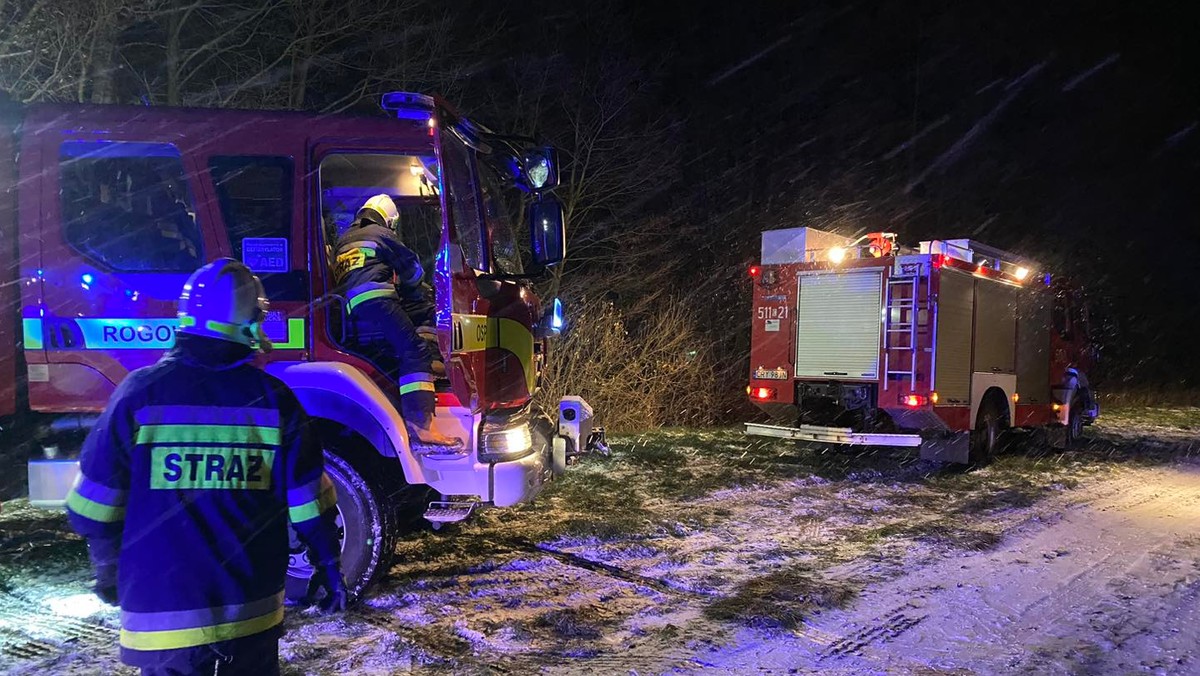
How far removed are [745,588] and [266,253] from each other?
3491 mm

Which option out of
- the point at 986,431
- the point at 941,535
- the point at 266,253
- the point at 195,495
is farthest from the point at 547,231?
the point at 986,431

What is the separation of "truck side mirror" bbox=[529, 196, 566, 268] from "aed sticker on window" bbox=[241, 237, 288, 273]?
1.43 meters

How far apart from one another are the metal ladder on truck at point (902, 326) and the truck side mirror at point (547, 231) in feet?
18.2

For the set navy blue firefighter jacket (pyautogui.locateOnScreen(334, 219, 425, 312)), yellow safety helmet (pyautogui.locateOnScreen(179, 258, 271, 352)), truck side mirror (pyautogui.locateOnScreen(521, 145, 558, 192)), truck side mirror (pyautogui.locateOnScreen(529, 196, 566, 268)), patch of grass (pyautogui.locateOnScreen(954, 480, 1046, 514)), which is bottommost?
patch of grass (pyautogui.locateOnScreen(954, 480, 1046, 514))

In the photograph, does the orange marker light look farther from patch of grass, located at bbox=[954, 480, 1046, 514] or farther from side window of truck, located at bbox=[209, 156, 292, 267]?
side window of truck, located at bbox=[209, 156, 292, 267]

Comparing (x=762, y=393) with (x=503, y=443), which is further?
(x=762, y=393)

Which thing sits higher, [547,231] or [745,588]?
[547,231]

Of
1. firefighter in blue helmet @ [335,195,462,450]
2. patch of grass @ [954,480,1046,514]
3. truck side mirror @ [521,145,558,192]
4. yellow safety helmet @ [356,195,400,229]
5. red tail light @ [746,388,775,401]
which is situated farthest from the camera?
red tail light @ [746,388,775,401]

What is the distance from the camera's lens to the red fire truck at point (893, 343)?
8492 millimetres

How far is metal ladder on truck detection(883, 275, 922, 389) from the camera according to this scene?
848 centimetres

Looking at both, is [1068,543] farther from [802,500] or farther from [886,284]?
[886,284]

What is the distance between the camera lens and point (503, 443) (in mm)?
4148

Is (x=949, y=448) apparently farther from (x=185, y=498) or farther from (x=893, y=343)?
(x=185, y=498)

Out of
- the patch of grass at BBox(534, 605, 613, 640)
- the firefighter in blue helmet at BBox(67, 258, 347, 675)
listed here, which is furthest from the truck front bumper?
the firefighter in blue helmet at BBox(67, 258, 347, 675)
